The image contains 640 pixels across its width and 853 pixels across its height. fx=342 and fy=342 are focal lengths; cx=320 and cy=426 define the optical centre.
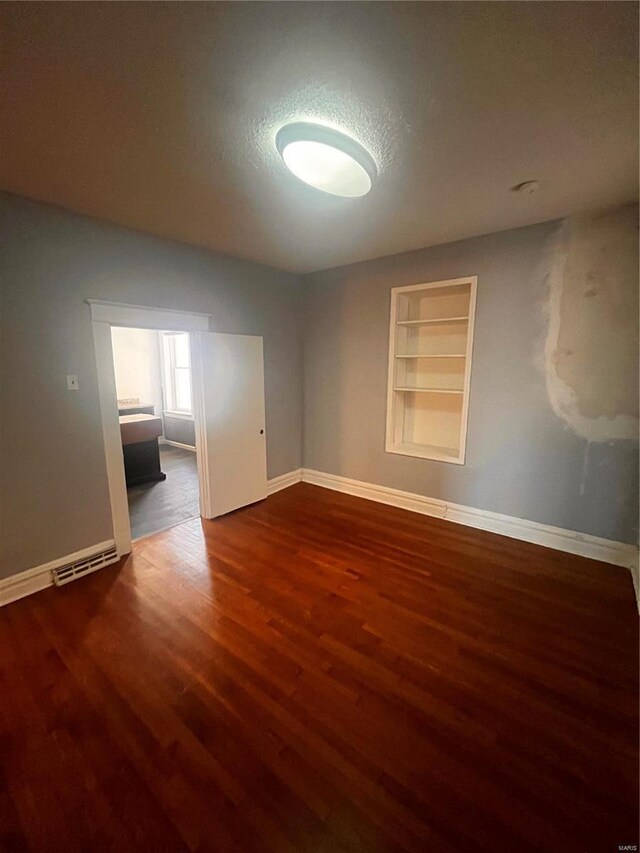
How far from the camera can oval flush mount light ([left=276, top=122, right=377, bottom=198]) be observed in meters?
1.54

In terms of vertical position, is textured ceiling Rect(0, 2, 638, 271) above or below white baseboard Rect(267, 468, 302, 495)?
above

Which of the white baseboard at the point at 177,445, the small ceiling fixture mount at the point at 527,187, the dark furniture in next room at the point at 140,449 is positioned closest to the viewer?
the small ceiling fixture mount at the point at 527,187

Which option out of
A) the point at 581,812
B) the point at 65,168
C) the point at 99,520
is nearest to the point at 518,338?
the point at 581,812

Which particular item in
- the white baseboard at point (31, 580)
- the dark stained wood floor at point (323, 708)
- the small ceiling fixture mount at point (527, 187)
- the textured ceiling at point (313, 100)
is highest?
the small ceiling fixture mount at point (527, 187)

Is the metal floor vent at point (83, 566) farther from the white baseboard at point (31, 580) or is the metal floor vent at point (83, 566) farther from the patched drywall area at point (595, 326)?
the patched drywall area at point (595, 326)

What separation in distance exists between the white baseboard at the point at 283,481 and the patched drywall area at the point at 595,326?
297 centimetres

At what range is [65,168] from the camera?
1.88 m

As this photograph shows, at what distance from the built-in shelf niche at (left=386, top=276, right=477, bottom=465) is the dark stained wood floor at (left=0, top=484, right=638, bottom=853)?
4.81ft

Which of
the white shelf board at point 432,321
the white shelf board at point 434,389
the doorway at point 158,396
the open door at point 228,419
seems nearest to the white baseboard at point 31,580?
the open door at point 228,419

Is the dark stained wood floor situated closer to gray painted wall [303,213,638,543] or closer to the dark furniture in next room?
gray painted wall [303,213,638,543]

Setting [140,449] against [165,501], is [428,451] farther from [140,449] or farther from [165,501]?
[140,449]

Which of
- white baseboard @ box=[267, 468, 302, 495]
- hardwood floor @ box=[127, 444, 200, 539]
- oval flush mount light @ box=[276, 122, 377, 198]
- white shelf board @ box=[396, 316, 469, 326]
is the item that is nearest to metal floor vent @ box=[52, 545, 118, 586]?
hardwood floor @ box=[127, 444, 200, 539]

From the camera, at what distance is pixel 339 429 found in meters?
4.20

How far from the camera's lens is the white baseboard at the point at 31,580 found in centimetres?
230
